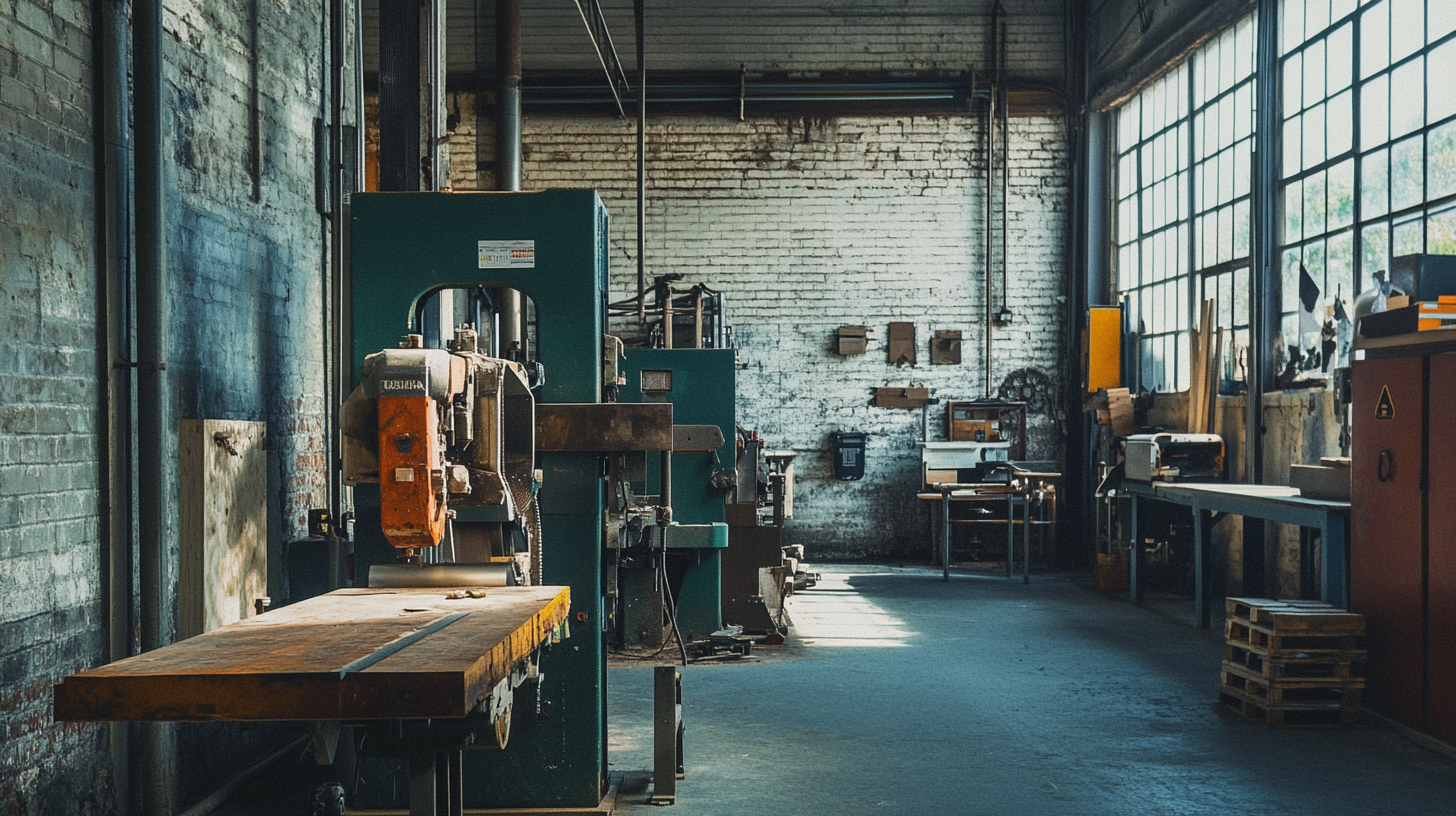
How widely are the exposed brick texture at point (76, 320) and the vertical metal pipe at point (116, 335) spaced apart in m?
0.03

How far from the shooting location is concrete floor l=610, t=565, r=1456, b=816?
3834 mm

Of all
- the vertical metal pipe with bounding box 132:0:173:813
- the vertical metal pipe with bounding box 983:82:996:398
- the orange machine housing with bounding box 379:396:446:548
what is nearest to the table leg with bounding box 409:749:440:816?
the orange machine housing with bounding box 379:396:446:548

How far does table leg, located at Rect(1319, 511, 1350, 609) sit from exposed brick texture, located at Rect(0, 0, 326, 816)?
15.6 feet

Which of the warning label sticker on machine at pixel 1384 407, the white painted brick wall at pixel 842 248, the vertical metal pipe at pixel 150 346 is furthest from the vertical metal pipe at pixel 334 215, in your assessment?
the white painted brick wall at pixel 842 248

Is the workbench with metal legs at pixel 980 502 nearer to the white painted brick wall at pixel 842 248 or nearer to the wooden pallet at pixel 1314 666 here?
Result: the white painted brick wall at pixel 842 248

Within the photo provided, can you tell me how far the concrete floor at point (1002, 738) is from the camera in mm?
3834

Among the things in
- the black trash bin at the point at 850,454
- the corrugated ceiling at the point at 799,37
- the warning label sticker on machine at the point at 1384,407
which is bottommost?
the black trash bin at the point at 850,454

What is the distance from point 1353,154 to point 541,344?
18.8ft

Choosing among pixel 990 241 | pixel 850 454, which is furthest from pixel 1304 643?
pixel 990 241

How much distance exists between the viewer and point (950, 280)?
429 inches

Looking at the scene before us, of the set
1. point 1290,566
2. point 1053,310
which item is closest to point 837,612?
point 1290,566

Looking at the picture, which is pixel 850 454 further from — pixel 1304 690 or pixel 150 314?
pixel 150 314

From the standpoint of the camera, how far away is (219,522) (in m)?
3.96

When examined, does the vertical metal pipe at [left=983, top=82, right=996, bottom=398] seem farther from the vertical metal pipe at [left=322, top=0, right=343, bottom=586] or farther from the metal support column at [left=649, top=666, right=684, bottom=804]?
the metal support column at [left=649, top=666, right=684, bottom=804]
